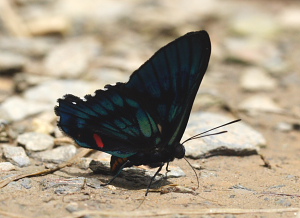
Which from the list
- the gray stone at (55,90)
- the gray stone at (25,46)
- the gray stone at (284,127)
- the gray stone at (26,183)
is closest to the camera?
the gray stone at (26,183)

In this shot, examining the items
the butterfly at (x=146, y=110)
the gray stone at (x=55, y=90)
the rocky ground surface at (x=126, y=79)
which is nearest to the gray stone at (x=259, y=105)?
the rocky ground surface at (x=126, y=79)

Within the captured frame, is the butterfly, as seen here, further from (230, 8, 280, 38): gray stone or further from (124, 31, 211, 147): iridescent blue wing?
(230, 8, 280, 38): gray stone

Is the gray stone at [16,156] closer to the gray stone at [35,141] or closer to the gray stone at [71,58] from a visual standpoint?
the gray stone at [35,141]

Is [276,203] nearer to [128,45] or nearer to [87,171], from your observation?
[87,171]

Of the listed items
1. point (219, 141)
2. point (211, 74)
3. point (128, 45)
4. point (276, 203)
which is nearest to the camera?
point (276, 203)

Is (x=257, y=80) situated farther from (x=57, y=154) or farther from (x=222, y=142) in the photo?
(x=57, y=154)

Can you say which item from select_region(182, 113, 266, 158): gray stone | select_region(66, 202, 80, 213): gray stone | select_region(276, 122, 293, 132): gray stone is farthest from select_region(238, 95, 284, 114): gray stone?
select_region(66, 202, 80, 213): gray stone

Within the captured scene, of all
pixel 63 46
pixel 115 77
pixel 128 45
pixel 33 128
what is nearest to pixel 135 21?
pixel 128 45
